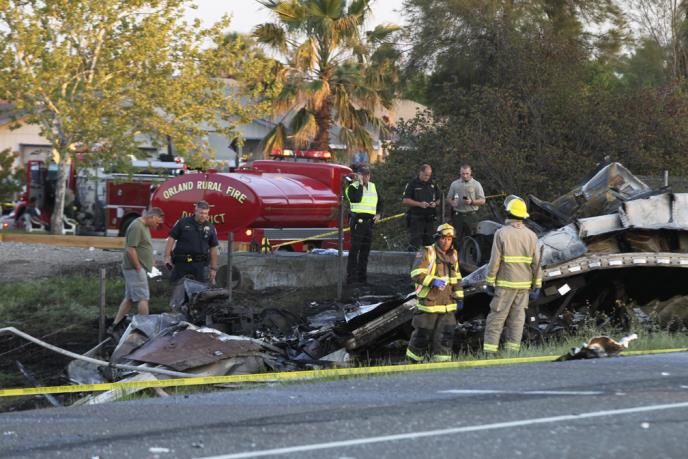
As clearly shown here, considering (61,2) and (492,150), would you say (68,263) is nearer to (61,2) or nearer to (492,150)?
(492,150)

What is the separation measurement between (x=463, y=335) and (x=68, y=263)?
37.7ft

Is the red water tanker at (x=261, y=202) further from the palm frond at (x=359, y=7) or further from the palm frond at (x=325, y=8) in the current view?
the palm frond at (x=359, y=7)

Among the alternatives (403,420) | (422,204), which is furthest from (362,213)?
(403,420)

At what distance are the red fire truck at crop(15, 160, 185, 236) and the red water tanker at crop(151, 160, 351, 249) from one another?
796 centimetres

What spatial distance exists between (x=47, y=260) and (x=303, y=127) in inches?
578

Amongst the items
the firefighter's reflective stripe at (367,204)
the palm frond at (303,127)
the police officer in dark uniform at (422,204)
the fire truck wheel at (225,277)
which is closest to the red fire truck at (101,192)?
the palm frond at (303,127)

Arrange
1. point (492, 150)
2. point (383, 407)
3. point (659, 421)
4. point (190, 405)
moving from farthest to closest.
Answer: point (492, 150)
point (190, 405)
point (383, 407)
point (659, 421)

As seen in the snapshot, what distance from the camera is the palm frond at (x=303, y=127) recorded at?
37.8 metres

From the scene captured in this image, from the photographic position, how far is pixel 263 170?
26281 mm

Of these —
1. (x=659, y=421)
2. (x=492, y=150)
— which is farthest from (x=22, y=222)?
(x=659, y=421)

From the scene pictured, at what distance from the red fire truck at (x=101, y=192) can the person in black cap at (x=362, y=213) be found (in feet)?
50.0

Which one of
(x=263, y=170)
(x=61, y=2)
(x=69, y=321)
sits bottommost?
(x=69, y=321)

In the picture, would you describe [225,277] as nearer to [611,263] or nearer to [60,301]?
[60,301]

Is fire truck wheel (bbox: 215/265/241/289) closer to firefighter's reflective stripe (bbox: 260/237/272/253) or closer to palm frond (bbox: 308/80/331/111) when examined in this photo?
firefighter's reflective stripe (bbox: 260/237/272/253)
